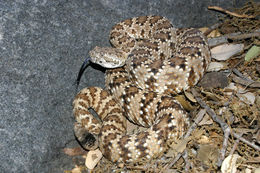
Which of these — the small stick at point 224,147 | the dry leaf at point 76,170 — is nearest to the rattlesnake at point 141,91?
the dry leaf at point 76,170

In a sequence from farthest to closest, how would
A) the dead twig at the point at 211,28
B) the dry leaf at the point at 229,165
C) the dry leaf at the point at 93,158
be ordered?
the dead twig at the point at 211,28
the dry leaf at the point at 93,158
the dry leaf at the point at 229,165

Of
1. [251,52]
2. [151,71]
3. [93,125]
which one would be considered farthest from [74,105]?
[251,52]

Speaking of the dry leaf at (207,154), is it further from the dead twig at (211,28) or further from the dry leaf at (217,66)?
the dead twig at (211,28)

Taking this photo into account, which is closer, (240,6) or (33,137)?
(33,137)

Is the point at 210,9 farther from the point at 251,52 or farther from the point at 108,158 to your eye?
the point at 108,158

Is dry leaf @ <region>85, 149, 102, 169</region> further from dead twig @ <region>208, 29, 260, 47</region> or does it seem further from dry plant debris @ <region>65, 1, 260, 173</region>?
dead twig @ <region>208, 29, 260, 47</region>
